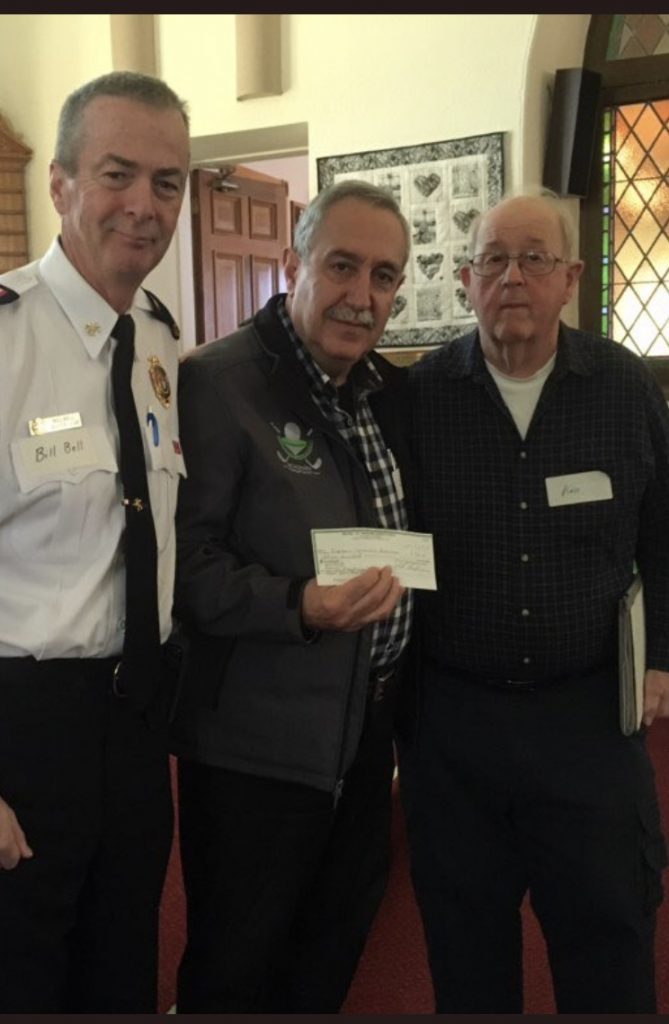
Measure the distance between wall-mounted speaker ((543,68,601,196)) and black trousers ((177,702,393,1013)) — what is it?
3.32 m

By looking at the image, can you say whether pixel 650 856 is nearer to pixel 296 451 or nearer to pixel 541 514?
pixel 541 514

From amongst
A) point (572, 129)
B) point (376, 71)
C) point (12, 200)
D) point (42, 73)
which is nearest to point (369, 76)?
point (376, 71)

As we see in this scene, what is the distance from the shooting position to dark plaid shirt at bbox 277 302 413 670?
1504mm

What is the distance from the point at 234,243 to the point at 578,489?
4.21m

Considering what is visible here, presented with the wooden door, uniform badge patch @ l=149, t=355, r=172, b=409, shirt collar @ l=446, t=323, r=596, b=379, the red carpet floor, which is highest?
the wooden door

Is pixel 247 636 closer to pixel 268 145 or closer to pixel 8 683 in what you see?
pixel 8 683

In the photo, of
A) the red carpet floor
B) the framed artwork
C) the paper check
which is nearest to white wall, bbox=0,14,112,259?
the paper check

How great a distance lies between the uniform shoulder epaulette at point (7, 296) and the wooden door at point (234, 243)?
396 cm

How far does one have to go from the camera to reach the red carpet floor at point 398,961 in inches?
83.6

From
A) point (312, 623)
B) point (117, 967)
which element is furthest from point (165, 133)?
point (117, 967)

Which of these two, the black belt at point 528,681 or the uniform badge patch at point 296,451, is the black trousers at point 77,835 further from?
the black belt at point 528,681

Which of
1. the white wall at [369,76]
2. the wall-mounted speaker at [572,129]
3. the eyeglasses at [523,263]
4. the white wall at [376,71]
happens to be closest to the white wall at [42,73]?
the white wall at [376,71]

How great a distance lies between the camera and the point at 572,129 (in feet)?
13.5

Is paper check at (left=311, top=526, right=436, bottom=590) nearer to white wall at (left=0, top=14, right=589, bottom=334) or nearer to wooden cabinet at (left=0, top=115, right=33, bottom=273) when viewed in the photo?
wooden cabinet at (left=0, top=115, right=33, bottom=273)
